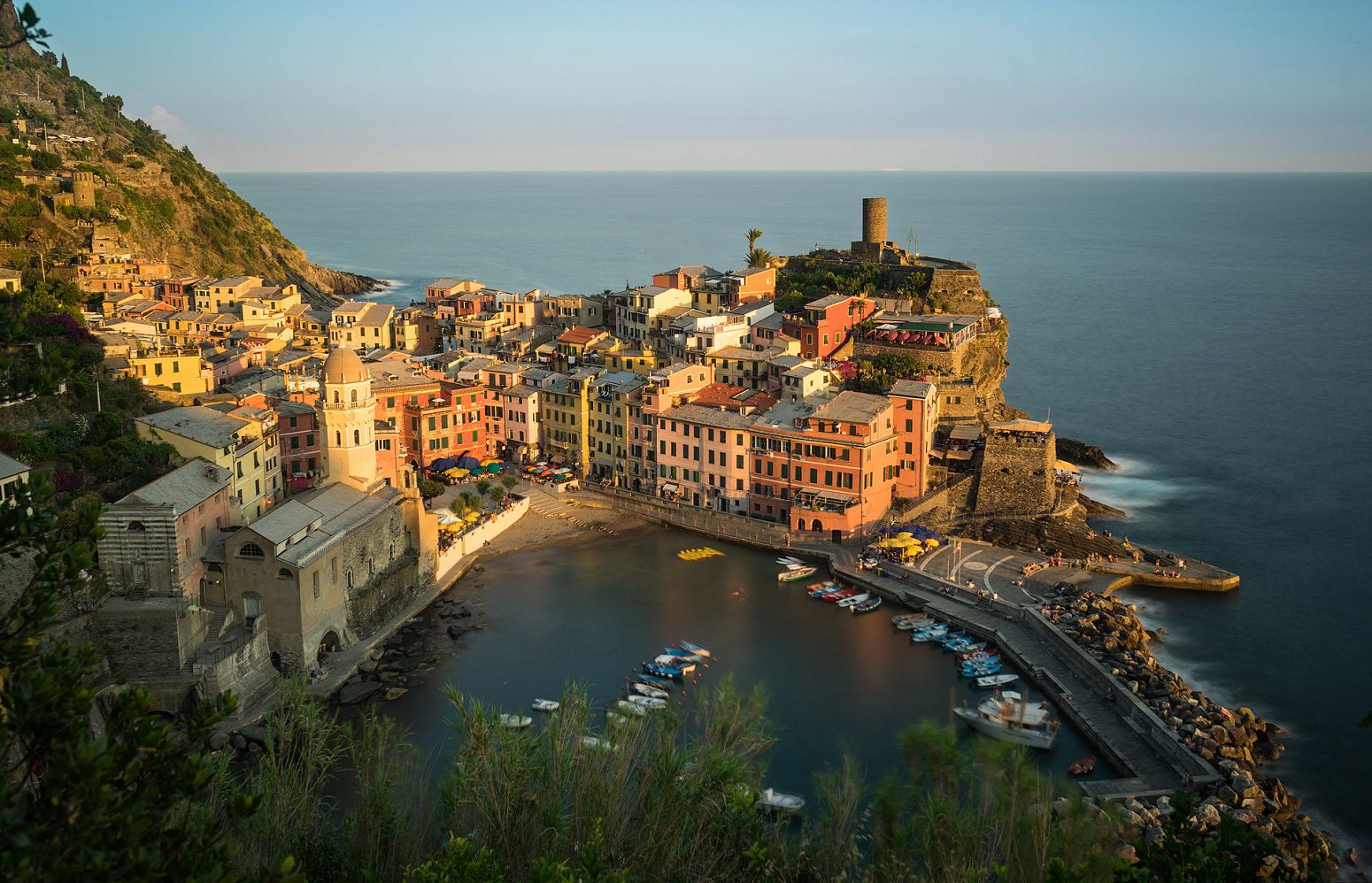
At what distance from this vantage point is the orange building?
37.1m

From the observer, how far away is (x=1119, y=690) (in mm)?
25797

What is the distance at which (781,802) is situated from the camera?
22016mm

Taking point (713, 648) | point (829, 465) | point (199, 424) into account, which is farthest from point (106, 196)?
point (713, 648)

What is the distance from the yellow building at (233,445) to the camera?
3064 cm

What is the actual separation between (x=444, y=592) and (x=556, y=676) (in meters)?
6.87

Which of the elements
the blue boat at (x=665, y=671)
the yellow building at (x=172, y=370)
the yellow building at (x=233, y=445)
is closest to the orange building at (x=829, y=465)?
the blue boat at (x=665, y=671)

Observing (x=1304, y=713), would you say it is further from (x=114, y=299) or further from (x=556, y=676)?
(x=114, y=299)

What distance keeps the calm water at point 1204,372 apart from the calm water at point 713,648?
77cm

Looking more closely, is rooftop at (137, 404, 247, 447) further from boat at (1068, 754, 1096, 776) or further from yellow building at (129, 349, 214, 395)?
boat at (1068, 754, 1096, 776)

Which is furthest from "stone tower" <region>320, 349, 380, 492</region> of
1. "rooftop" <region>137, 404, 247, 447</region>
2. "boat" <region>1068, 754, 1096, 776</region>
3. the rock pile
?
"boat" <region>1068, 754, 1096, 776</region>

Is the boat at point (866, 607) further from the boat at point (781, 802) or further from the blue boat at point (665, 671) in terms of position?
the boat at point (781, 802)

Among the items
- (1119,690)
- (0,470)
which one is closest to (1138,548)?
(1119,690)

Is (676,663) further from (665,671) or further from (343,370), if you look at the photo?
(343,370)

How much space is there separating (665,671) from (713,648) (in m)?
2.18
